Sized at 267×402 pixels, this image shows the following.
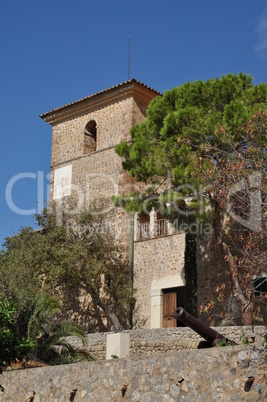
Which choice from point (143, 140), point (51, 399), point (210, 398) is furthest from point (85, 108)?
point (210, 398)

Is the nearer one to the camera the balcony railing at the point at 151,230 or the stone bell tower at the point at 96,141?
the balcony railing at the point at 151,230

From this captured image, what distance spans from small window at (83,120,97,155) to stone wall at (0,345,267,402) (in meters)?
15.4

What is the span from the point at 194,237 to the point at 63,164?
9105 millimetres

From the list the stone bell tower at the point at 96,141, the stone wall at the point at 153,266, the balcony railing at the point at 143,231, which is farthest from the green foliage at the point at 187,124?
the stone bell tower at the point at 96,141

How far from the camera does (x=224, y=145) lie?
58.5 ft

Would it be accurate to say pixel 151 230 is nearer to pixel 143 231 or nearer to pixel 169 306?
pixel 143 231

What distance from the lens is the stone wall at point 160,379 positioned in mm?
8664

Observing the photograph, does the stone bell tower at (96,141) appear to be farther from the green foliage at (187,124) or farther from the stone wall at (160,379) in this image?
the stone wall at (160,379)

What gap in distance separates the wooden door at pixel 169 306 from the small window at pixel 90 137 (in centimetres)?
839

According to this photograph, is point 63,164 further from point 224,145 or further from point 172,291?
point 224,145

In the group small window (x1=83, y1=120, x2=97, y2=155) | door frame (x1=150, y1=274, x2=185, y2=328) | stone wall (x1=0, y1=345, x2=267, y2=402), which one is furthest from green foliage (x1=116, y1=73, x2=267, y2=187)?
stone wall (x1=0, y1=345, x2=267, y2=402)

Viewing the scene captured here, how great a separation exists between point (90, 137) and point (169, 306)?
31.0 feet

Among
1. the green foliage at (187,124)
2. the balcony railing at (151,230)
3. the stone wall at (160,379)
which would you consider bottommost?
the stone wall at (160,379)

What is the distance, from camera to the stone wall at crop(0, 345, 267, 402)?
866 centimetres
